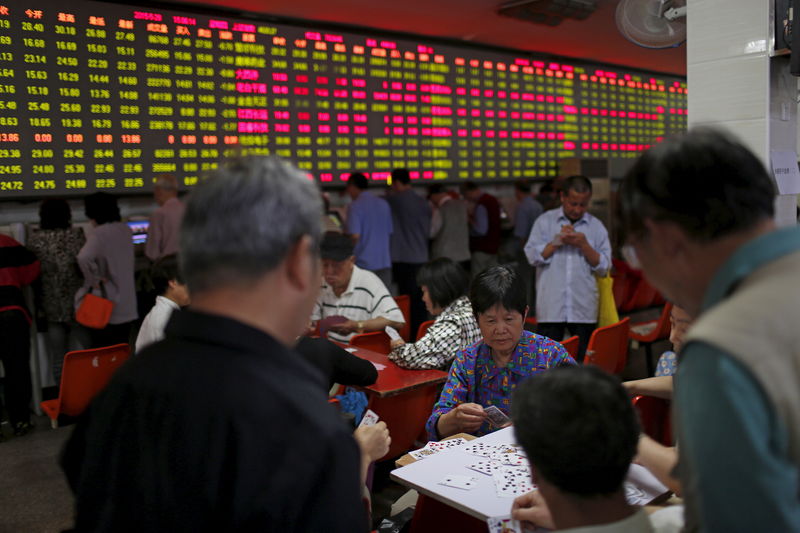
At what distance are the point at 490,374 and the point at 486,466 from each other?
→ 0.64 metres

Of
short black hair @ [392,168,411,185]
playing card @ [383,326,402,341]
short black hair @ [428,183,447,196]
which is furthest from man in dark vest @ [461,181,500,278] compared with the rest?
playing card @ [383,326,402,341]

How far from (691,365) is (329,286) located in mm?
3835

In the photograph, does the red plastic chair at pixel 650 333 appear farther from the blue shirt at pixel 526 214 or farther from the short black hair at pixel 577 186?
the blue shirt at pixel 526 214

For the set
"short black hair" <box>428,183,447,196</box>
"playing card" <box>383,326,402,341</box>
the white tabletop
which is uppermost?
"short black hair" <box>428,183,447,196</box>

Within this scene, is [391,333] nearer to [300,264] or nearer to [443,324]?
[443,324]

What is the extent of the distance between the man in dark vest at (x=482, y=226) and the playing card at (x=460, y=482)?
6283mm

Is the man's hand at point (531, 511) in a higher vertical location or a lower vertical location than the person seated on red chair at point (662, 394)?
lower

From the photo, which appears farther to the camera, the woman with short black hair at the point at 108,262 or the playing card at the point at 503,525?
the woman with short black hair at the point at 108,262

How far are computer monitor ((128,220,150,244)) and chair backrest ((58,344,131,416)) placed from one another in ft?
6.17

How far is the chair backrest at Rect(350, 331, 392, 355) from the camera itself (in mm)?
4125

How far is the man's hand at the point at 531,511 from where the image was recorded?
1.64 metres

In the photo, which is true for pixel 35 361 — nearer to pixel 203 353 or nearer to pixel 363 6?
pixel 363 6

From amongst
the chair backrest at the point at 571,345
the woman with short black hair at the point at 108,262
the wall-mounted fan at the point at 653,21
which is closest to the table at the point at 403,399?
the chair backrest at the point at 571,345

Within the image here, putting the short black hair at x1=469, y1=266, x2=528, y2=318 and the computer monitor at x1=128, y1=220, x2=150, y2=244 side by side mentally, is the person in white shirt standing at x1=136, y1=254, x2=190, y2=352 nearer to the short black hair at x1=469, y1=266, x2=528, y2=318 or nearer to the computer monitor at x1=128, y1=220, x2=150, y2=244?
the short black hair at x1=469, y1=266, x2=528, y2=318
